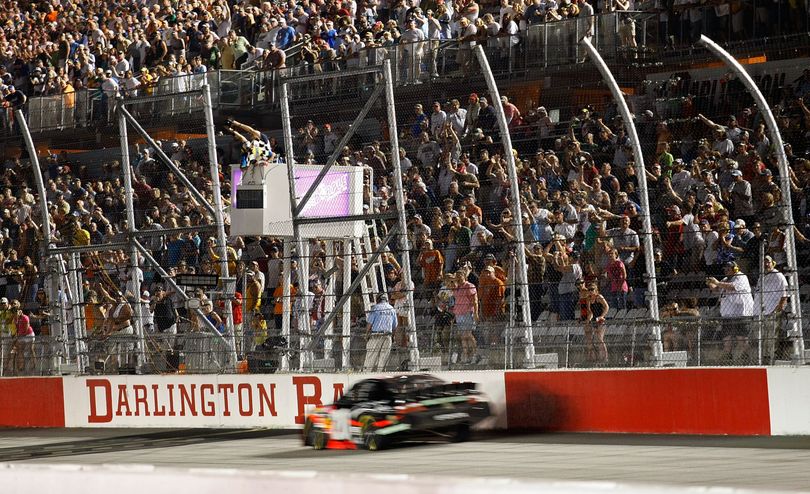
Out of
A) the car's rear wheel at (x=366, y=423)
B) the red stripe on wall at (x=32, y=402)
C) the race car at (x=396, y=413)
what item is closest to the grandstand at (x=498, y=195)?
the red stripe on wall at (x=32, y=402)

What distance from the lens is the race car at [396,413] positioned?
14914 millimetres

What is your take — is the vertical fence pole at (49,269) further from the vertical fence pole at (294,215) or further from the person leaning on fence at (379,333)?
the person leaning on fence at (379,333)

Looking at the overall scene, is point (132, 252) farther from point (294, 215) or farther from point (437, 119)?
point (437, 119)

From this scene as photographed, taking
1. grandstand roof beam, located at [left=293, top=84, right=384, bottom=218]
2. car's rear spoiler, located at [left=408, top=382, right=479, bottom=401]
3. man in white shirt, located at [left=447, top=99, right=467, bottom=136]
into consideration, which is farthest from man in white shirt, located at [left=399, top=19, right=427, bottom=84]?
car's rear spoiler, located at [left=408, top=382, right=479, bottom=401]

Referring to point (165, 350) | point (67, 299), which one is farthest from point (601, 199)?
point (67, 299)

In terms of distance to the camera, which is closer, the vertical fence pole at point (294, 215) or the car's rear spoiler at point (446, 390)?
the car's rear spoiler at point (446, 390)

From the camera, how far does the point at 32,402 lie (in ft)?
67.4

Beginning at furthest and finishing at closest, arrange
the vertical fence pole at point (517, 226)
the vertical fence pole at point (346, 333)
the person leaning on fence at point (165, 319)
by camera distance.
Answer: the person leaning on fence at point (165, 319)
the vertical fence pole at point (346, 333)
the vertical fence pole at point (517, 226)

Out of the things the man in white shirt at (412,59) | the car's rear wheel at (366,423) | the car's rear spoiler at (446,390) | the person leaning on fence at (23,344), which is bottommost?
the car's rear wheel at (366,423)

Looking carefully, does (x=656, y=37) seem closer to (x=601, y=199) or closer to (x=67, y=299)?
(x=601, y=199)

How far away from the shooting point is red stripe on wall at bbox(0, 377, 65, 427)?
20.2 m

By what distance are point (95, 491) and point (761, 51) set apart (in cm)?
1165

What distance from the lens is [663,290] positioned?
14.5 meters

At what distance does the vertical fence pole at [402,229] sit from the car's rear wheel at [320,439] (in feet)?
4.93
